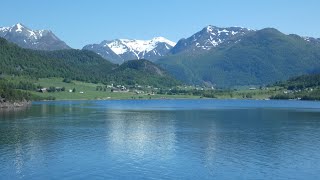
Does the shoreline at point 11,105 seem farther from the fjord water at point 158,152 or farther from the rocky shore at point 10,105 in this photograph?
the fjord water at point 158,152

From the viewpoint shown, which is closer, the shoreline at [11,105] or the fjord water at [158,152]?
the fjord water at [158,152]

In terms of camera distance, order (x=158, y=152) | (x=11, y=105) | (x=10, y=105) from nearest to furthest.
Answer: (x=158, y=152) < (x=10, y=105) < (x=11, y=105)

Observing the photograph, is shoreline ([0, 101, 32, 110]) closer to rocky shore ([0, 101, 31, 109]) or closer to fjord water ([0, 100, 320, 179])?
rocky shore ([0, 101, 31, 109])

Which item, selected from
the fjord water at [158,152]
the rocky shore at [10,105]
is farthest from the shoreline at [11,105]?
the fjord water at [158,152]

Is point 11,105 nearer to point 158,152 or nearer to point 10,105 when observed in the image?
point 10,105

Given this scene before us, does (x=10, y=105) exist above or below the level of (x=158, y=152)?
above

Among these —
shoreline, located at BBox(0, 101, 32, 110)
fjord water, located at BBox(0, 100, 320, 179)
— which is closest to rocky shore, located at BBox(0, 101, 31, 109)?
shoreline, located at BBox(0, 101, 32, 110)

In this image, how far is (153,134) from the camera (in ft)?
297

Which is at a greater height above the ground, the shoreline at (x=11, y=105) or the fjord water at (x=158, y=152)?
the shoreline at (x=11, y=105)

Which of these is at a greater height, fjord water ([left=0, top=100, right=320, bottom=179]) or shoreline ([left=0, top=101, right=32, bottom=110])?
shoreline ([left=0, top=101, right=32, bottom=110])

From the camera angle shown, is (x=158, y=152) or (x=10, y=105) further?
(x=10, y=105)

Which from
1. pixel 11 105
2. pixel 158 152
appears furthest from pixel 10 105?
pixel 158 152

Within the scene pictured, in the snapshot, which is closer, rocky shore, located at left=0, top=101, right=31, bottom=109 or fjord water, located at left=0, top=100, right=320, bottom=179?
fjord water, located at left=0, top=100, right=320, bottom=179

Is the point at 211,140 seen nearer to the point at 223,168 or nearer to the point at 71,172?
the point at 223,168
